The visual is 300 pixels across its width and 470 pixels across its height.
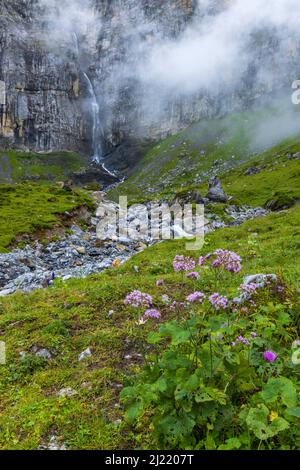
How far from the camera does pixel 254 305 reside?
706cm

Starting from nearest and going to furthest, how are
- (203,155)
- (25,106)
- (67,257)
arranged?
(67,257)
(203,155)
(25,106)

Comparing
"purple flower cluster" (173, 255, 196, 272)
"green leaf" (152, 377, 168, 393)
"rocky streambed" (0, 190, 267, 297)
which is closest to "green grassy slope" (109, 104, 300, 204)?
"rocky streambed" (0, 190, 267, 297)

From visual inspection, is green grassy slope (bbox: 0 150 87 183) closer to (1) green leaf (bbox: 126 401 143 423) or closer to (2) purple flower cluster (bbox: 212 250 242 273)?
(2) purple flower cluster (bbox: 212 250 242 273)

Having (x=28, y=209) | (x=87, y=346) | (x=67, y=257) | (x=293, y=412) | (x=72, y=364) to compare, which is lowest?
(x=72, y=364)

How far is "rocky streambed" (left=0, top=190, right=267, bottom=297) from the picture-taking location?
22.7 meters

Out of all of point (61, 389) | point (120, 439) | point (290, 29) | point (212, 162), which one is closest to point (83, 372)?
point (61, 389)

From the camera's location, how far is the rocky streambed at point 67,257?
74.3 ft

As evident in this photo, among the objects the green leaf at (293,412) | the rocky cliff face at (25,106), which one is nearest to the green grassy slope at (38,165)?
the rocky cliff face at (25,106)

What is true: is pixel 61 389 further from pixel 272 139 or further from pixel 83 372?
pixel 272 139

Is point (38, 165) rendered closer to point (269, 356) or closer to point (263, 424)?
point (269, 356)

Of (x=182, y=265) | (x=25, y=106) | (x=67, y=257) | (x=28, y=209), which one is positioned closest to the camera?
(x=182, y=265)

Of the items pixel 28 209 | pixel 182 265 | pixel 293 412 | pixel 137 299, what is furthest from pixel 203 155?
pixel 293 412

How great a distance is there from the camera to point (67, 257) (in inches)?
1197
